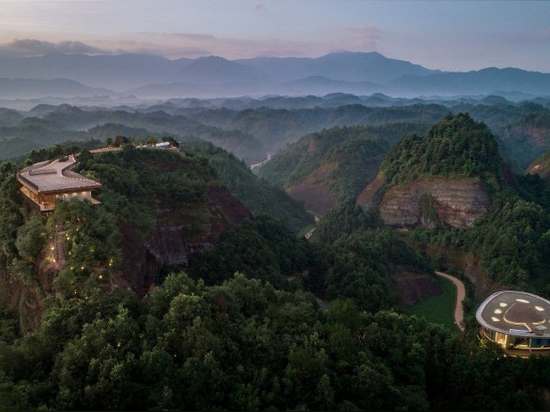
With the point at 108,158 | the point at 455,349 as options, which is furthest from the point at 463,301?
the point at 108,158

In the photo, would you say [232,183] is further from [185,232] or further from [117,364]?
[117,364]

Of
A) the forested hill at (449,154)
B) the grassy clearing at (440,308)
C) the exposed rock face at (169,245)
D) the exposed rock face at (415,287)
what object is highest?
the forested hill at (449,154)

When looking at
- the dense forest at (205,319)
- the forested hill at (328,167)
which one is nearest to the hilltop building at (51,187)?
the dense forest at (205,319)

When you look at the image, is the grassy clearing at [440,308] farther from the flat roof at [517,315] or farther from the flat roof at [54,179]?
the flat roof at [54,179]

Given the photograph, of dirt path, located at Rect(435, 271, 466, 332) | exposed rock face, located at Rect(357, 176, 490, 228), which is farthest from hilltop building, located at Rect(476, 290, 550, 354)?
exposed rock face, located at Rect(357, 176, 490, 228)

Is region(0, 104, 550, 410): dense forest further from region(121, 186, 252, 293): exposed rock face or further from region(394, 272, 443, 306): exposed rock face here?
region(394, 272, 443, 306): exposed rock face

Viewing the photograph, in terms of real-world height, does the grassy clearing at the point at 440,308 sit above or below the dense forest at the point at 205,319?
below

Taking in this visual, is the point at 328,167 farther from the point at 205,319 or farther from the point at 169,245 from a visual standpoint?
the point at 205,319
